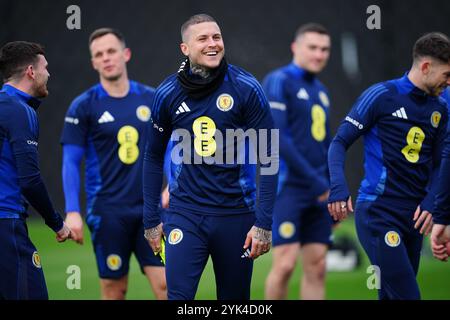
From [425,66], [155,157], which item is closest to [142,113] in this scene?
[155,157]

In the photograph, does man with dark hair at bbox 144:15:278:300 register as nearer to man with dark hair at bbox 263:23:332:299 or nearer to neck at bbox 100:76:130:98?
neck at bbox 100:76:130:98

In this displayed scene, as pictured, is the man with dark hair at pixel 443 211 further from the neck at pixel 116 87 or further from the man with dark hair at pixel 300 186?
the neck at pixel 116 87

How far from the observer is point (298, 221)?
8195 millimetres

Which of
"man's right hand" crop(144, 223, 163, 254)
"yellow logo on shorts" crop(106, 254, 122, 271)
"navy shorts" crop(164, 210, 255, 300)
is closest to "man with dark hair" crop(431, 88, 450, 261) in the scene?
"navy shorts" crop(164, 210, 255, 300)

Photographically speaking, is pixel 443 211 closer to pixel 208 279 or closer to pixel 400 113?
pixel 400 113

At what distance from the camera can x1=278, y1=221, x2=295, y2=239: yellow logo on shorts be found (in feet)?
26.8

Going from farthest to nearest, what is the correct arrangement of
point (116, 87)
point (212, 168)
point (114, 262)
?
point (116, 87) → point (114, 262) → point (212, 168)

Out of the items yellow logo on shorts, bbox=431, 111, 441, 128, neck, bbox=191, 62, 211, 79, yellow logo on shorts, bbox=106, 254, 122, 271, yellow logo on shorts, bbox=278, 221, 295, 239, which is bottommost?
yellow logo on shorts, bbox=106, 254, 122, 271

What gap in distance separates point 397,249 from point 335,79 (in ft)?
23.3

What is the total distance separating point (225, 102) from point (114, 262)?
92.8 inches

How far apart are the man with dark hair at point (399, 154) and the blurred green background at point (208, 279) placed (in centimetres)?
302

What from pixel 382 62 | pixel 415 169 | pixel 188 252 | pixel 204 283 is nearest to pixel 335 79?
pixel 382 62

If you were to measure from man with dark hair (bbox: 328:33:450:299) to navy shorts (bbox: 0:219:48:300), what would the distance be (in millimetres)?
2125

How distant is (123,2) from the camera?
11.9 meters
